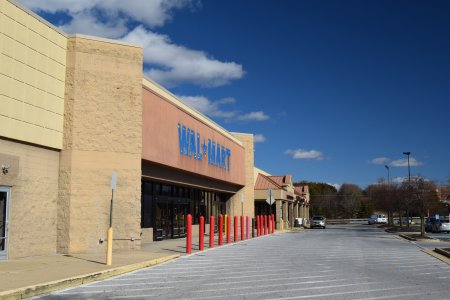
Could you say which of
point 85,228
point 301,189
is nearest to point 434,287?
point 85,228

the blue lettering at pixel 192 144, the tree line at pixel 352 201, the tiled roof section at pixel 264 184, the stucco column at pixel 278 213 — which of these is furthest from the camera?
the tree line at pixel 352 201

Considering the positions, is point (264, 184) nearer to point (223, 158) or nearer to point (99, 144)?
point (223, 158)

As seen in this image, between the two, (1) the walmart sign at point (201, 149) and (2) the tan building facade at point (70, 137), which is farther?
(1) the walmart sign at point (201, 149)

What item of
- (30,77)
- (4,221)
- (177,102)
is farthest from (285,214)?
(4,221)

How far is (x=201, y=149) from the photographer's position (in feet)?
91.5

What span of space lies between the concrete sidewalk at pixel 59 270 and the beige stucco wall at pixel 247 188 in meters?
21.2

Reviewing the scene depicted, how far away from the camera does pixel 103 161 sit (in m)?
17.6

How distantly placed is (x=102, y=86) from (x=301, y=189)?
62.3 metres

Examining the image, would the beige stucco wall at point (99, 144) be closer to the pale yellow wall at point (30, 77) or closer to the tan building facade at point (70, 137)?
the tan building facade at point (70, 137)

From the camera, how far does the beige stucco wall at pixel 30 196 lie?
14.7 m

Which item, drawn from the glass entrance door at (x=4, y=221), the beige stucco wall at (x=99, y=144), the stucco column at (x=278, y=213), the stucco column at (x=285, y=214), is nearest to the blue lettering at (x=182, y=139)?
the beige stucco wall at (x=99, y=144)

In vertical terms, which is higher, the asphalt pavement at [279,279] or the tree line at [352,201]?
the tree line at [352,201]

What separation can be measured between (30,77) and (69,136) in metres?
2.52

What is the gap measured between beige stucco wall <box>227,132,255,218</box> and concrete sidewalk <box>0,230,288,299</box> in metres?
21.2
